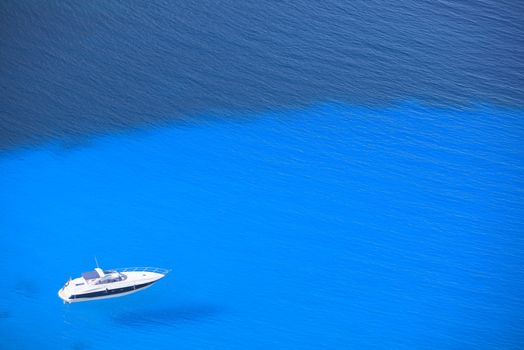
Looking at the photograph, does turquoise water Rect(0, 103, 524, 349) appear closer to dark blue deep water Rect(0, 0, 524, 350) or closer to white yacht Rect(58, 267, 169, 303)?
dark blue deep water Rect(0, 0, 524, 350)

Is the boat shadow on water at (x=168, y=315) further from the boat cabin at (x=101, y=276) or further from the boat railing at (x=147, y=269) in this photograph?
the boat railing at (x=147, y=269)

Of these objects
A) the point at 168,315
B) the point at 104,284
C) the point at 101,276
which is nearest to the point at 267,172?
the point at 168,315

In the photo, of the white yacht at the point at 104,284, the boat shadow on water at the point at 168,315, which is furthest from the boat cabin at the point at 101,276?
the boat shadow on water at the point at 168,315

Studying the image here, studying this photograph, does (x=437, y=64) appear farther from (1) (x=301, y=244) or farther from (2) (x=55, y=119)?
(2) (x=55, y=119)

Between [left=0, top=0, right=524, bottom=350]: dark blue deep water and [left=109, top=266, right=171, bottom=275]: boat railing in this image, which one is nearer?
[left=0, top=0, right=524, bottom=350]: dark blue deep water

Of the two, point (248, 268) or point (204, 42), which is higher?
point (204, 42)

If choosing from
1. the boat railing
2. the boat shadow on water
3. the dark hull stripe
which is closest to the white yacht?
the dark hull stripe

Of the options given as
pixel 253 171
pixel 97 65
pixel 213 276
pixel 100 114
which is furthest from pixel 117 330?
pixel 97 65
